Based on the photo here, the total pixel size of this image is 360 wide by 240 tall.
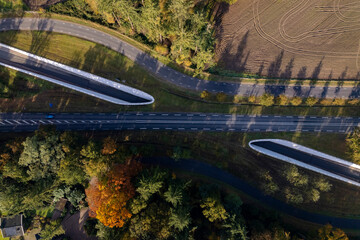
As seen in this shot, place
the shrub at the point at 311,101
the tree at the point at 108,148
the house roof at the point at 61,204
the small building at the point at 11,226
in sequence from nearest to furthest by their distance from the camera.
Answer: the tree at the point at 108,148 < the small building at the point at 11,226 < the house roof at the point at 61,204 < the shrub at the point at 311,101

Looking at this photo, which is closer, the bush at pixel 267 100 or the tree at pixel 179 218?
the tree at pixel 179 218

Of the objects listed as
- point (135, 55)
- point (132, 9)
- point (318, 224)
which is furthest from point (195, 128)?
point (318, 224)

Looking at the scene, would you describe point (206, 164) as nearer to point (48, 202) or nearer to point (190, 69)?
point (190, 69)

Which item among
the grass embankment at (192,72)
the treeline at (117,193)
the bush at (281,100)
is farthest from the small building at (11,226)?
the bush at (281,100)

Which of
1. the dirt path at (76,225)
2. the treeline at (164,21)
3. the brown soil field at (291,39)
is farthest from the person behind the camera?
the brown soil field at (291,39)

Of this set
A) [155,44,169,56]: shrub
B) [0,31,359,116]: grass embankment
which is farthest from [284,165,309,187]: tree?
[155,44,169,56]: shrub

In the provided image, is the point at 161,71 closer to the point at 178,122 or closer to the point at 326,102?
the point at 178,122

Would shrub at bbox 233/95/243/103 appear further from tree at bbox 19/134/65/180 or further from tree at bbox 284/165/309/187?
tree at bbox 19/134/65/180

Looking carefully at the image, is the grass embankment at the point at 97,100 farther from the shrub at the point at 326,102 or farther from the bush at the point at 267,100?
the bush at the point at 267,100
